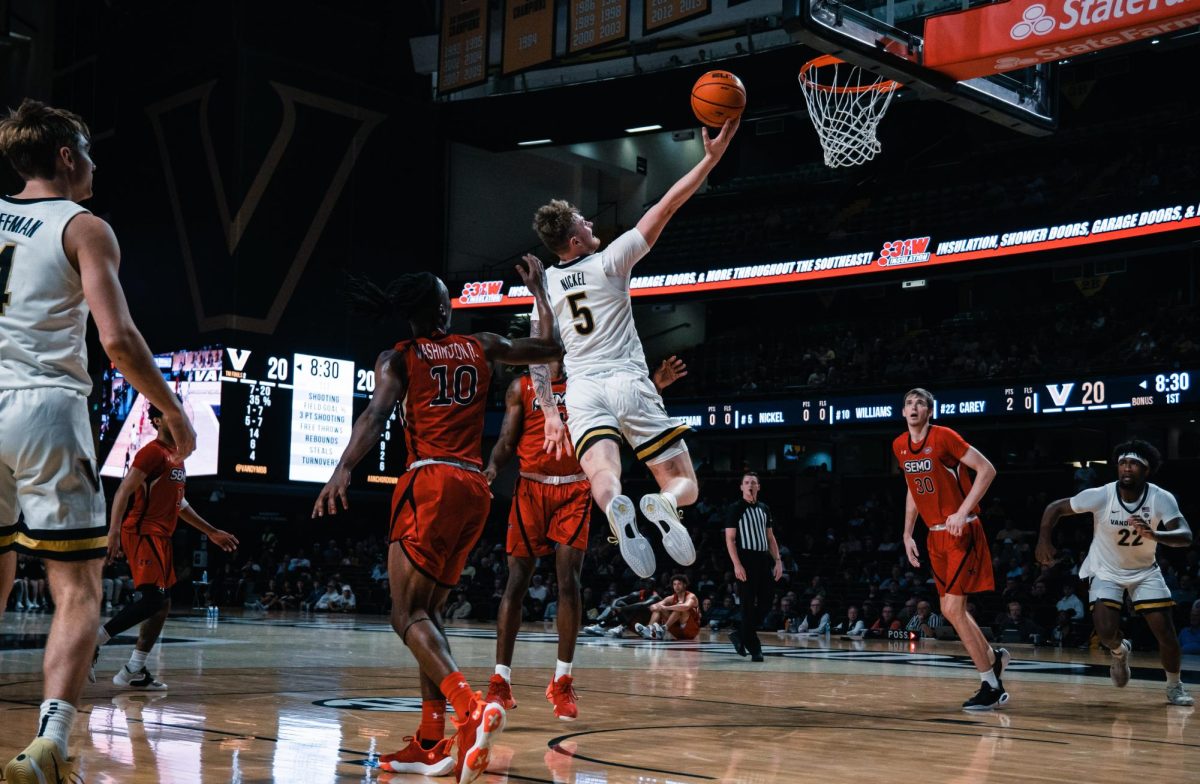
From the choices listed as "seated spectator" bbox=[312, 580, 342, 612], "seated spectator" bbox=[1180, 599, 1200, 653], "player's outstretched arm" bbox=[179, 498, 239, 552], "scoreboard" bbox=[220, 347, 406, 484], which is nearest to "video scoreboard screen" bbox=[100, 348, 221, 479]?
"scoreboard" bbox=[220, 347, 406, 484]

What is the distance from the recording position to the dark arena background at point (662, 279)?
23172 millimetres

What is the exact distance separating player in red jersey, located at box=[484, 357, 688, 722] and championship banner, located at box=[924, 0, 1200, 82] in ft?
17.6

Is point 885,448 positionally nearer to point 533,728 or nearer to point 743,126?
point 743,126

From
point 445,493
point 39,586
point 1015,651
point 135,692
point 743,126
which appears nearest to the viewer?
point 445,493

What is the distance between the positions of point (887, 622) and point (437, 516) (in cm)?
1703

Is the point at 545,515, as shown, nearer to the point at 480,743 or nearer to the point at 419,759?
the point at 419,759

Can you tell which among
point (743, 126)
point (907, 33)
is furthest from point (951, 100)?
point (743, 126)

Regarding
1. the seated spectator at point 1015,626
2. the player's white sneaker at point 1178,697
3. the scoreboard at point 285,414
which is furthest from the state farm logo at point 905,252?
the player's white sneaker at point 1178,697

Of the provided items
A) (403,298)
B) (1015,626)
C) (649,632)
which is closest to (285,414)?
(649,632)

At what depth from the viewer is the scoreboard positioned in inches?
1158

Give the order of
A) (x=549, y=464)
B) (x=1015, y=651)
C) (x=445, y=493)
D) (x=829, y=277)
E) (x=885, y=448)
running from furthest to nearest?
(x=885, y=448)
(x=829, y=277)
(x=1015, y=651)
(x=549, y=464)
(x=445, y=493)

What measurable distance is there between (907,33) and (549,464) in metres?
6.30

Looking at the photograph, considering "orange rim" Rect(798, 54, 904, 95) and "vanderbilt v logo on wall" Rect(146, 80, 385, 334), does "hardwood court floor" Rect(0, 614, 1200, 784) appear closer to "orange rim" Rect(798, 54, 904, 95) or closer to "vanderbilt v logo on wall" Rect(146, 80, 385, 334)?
"orange rim" Rect(798, 54, 904, 95)

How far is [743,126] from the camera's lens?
36062 millimetres
